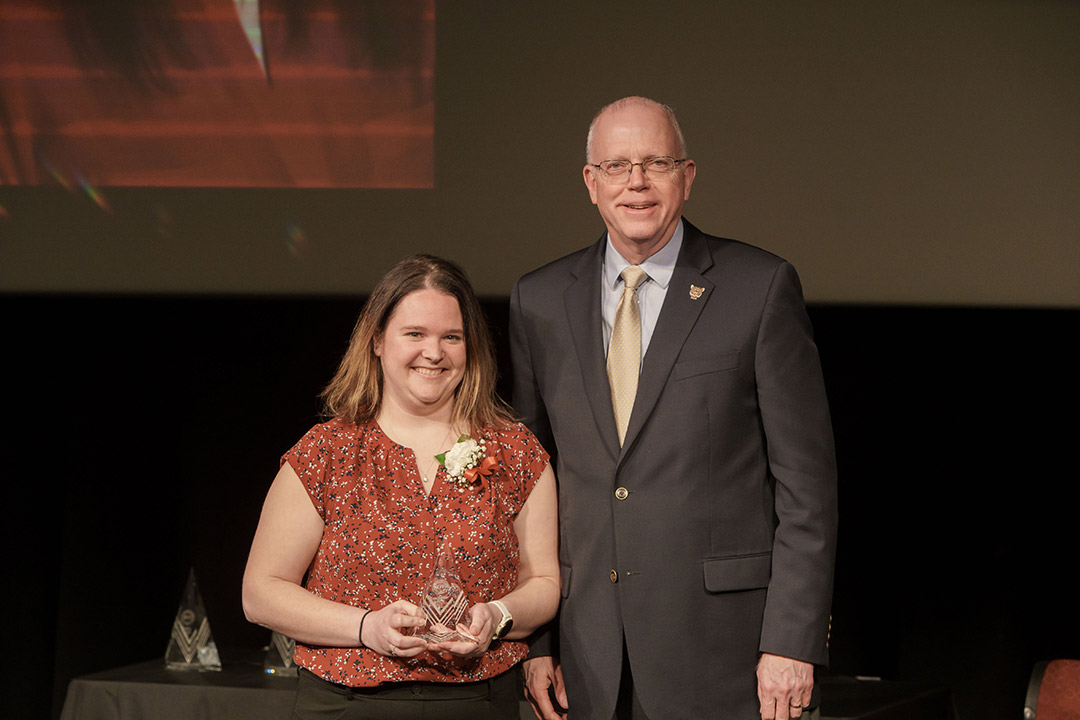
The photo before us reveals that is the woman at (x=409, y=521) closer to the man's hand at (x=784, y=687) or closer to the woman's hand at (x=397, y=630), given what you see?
the woman's hand at (x=397, y=630)

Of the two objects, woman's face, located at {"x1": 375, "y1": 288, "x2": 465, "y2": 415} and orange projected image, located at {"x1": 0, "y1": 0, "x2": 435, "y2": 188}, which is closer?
woman's face, located at {"x1": 375, "y1": 288, "x2": 465, "y2": 415}

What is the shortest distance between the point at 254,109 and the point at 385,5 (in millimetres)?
591

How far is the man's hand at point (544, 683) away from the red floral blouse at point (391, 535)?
15cm

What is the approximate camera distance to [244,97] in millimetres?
4125

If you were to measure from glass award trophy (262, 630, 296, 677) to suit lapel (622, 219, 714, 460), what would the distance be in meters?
1.55

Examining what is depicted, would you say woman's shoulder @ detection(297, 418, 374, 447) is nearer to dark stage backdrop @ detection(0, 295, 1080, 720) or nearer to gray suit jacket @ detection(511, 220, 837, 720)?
gray suit jacket @ detection(511, 220, 837, 720)

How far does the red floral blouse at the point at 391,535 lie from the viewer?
214cm

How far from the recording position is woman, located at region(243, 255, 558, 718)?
213 centimetres

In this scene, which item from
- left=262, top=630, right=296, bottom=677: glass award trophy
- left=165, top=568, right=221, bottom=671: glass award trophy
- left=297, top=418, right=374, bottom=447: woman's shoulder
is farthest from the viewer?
left=165, top=568, right=221, bottom=671: glass award trophy

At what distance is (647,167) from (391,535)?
0.87 metres

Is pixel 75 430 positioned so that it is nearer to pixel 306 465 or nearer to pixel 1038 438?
pixel 306 465

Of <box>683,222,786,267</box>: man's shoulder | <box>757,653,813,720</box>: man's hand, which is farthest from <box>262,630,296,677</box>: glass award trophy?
<box>683,222,786,267</box>: man's shoulder

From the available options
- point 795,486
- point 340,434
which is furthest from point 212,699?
point 795,486

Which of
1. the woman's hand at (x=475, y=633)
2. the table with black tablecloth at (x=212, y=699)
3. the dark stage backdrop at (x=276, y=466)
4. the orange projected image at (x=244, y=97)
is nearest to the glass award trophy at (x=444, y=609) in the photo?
the woman's hand at (x=475, y=633)
